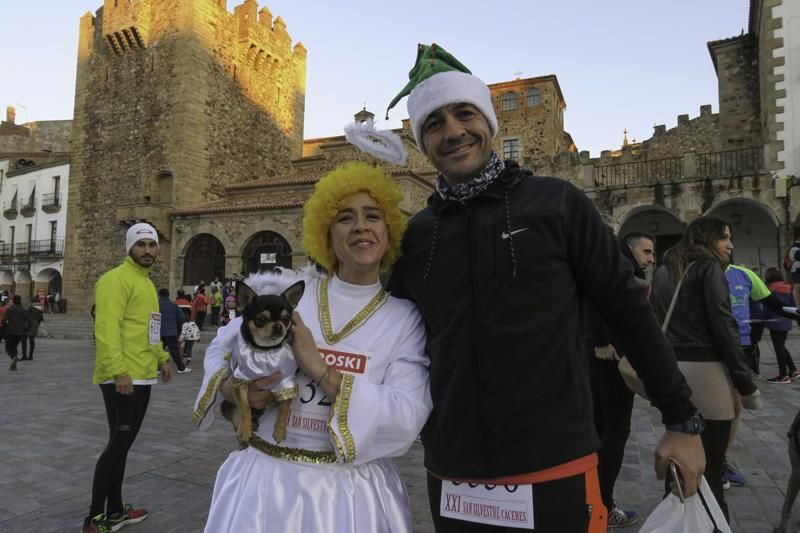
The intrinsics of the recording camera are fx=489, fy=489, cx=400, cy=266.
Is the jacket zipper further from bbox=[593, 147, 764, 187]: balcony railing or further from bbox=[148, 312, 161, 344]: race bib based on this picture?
bbox=[593, 147, 764, 187]: balcony railing

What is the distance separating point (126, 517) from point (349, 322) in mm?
2836

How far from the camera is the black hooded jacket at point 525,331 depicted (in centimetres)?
156

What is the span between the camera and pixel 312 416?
1.85 metres

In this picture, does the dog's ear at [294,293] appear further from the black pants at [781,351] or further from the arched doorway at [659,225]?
the arched doorway at [659,225]

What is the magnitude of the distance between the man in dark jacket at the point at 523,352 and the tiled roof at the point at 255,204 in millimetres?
18421

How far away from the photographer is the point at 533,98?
34844 mm

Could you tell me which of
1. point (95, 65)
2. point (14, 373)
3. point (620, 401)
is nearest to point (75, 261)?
point (95, 65)

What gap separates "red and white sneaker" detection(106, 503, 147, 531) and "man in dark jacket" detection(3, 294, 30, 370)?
11.1m

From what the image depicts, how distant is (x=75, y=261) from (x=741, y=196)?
105 feet

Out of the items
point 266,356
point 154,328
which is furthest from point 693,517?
point 154,328

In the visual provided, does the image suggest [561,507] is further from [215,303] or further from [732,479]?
[215,303]

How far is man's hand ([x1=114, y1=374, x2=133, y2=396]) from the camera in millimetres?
3465

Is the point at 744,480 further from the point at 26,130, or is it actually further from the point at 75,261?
the point at 26,130

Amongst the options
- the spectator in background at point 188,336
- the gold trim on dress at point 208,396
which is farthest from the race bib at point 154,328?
the spectator in background at point 188,336
